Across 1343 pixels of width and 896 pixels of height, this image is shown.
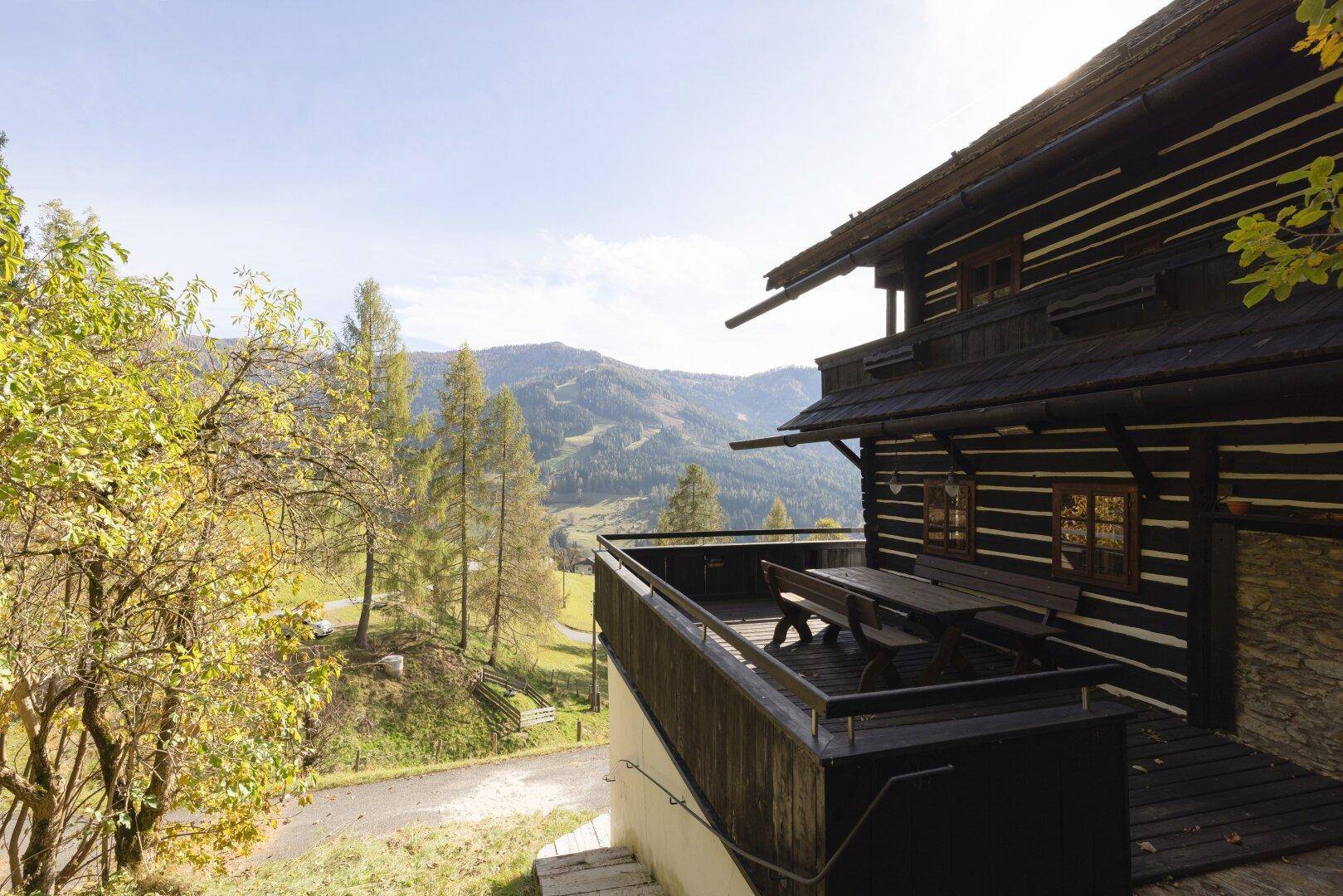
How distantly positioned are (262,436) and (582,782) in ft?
52.8

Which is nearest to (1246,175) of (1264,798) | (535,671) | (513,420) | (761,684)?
(1264,798)


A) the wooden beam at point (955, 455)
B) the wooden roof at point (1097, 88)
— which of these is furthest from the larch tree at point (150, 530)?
the wooden roof at point (1097, 88)

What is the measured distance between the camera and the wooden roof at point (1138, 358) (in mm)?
4141

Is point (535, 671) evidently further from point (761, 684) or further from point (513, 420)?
point (761, 684)

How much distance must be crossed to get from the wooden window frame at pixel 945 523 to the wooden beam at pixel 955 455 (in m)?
0.16

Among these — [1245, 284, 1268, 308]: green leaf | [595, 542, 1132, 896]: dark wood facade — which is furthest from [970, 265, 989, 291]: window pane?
[1245, 284, 1268, 308]: green leaf

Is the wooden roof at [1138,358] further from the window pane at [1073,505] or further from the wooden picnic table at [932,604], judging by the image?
the wooden picnic table at [932,604]

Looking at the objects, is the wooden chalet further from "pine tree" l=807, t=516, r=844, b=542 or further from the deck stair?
"pine tree" l=807, t=516, r=844, b=542

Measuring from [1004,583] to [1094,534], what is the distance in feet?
3.95

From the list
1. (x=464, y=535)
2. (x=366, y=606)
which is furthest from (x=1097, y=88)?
(x=366, y=606)

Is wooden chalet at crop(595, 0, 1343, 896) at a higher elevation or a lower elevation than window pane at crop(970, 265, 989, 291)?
lower

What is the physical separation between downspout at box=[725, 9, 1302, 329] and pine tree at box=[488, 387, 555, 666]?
25.8 m

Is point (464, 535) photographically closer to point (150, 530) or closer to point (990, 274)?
point (150, 530)

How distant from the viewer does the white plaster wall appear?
5109 mm
